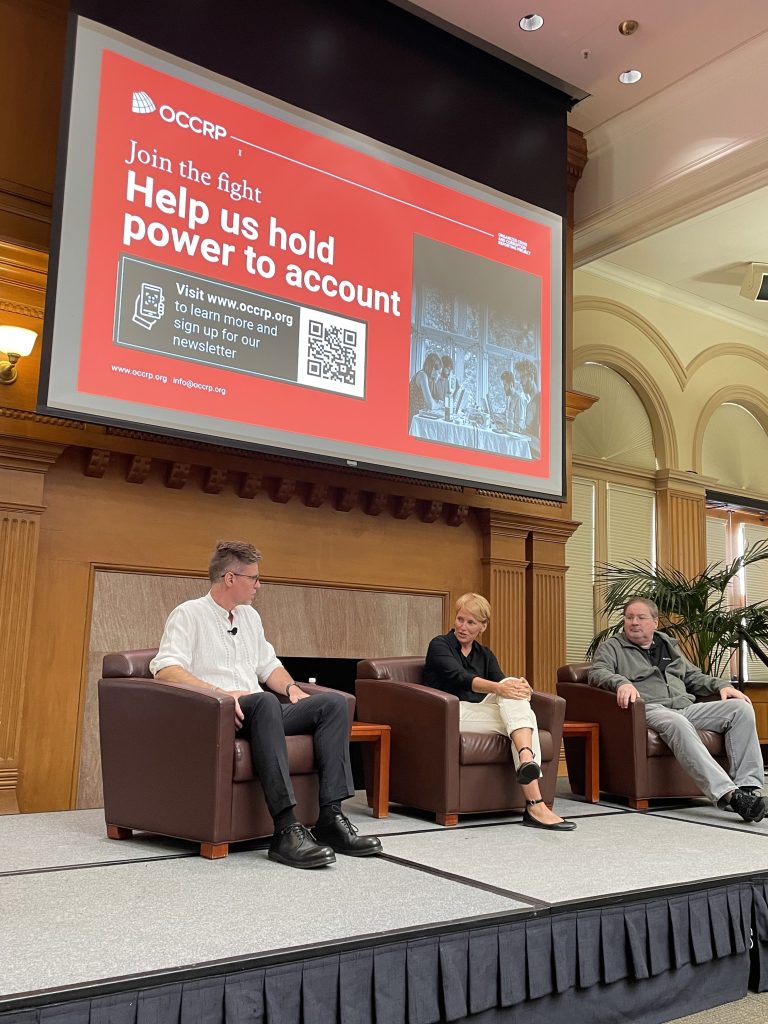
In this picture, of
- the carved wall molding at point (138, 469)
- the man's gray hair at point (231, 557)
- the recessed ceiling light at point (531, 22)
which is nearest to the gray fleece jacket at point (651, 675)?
the man's gray hair at point (231, 557)

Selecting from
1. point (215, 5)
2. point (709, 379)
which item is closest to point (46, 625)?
point (215, 5)

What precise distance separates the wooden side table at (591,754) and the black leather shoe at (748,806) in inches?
26.0

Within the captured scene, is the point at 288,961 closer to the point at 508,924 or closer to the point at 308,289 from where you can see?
the point at 508,924

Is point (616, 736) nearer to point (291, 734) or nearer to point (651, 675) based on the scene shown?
point (651, 675)

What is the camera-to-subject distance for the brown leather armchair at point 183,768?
2.88 m

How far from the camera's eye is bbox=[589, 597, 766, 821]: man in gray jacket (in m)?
4.00

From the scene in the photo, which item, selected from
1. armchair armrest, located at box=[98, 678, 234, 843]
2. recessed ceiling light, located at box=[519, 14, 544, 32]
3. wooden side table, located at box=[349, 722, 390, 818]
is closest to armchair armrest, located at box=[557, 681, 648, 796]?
wooden side table, located at box=[349, 722, 390, 818]

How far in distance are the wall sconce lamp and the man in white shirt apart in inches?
56.8

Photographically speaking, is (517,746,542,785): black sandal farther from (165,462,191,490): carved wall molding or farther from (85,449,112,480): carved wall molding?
(85,449,112,480): carved wall molding

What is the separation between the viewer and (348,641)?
Result: 5.06 m

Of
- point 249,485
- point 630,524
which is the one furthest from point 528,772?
point 630,524

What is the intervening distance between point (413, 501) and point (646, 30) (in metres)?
2.89

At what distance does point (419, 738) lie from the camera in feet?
12.3

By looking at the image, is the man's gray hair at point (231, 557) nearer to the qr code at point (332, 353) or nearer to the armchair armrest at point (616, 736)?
the qr code at point (332, 353)
